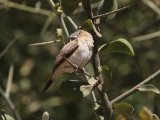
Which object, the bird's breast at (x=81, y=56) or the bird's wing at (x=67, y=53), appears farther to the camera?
the bird's wing at (x=67, y=53)

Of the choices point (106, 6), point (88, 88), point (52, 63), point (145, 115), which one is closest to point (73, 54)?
point (106, 6)


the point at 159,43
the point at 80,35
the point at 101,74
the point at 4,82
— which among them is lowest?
the point at 159,43

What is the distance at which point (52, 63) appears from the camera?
4.67 metres

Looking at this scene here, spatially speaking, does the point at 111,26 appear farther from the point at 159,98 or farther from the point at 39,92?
the point at 159,98

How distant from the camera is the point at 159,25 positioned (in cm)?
440

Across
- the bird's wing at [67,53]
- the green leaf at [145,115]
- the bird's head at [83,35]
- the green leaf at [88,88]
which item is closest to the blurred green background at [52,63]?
the bird's wing at [67,53]

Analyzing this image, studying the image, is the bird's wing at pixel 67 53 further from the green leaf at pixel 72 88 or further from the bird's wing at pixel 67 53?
the green leaf at pixel 72 88

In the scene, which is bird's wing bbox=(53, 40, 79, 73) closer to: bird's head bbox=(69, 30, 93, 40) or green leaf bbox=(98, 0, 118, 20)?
bird's head bbox=(69, 30, 93, 40)

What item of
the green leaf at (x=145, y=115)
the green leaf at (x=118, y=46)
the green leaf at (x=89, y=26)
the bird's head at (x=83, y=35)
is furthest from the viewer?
the bird's head at (x=83, y=35)

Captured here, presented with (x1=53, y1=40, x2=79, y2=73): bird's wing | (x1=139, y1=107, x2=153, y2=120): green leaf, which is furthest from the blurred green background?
(x1=139, y1=107, x2=153, y2=120): green leaf

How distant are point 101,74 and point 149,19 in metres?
3.21

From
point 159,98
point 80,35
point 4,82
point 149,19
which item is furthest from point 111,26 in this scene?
point 80,35

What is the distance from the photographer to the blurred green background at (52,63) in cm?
423

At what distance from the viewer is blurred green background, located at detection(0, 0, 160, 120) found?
13.9ft
